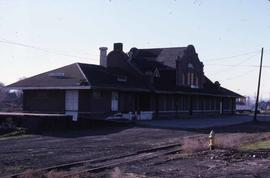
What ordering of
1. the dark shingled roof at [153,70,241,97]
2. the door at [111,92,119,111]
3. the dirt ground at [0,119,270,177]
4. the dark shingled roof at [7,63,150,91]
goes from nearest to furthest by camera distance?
the dirt ground at [0,119,270,177], the dark shingled roof at [7,63,150,91], the door at [111,92,119,111], the dark shingled roof at [153,70,241,97]

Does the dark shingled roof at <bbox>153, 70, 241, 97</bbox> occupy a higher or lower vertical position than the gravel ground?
higher

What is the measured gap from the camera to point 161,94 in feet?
166

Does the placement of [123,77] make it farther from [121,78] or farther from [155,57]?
[155,57]

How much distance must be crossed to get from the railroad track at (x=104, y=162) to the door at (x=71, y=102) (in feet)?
62.0

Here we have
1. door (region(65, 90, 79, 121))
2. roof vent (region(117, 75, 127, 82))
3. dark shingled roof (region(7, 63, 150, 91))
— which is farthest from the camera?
roof vent (region(117, 75, 127, 82))

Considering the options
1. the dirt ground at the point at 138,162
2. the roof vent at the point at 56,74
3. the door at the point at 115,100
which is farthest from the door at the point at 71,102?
the dirt ground at the point at 138,162

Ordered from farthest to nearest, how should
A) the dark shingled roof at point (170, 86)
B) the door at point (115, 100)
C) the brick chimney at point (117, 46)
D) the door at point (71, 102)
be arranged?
the brick chimney at point (117, 46)
the dark shingled roof at point (170, 86)
the door at point (115, 100)
the door at point (71, 102)

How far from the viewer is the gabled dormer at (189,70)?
54.9 metres

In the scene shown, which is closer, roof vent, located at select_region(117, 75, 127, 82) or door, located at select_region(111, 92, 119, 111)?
door, located at select_region(111, 92, 119, 111)

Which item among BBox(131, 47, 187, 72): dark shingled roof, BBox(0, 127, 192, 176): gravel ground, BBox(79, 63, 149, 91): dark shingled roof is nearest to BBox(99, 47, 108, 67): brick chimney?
BBox(79, 63, 149, 91): dark shingled roof

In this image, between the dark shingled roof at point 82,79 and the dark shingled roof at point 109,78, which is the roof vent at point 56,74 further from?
the dark shingled roof at point 109,78

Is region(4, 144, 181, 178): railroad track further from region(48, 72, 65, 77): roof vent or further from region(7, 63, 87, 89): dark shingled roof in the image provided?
region(48, 72, 65, 77): roof vent

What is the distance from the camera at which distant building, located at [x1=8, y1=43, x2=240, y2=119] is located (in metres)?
40.9

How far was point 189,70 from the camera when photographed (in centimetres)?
5756
